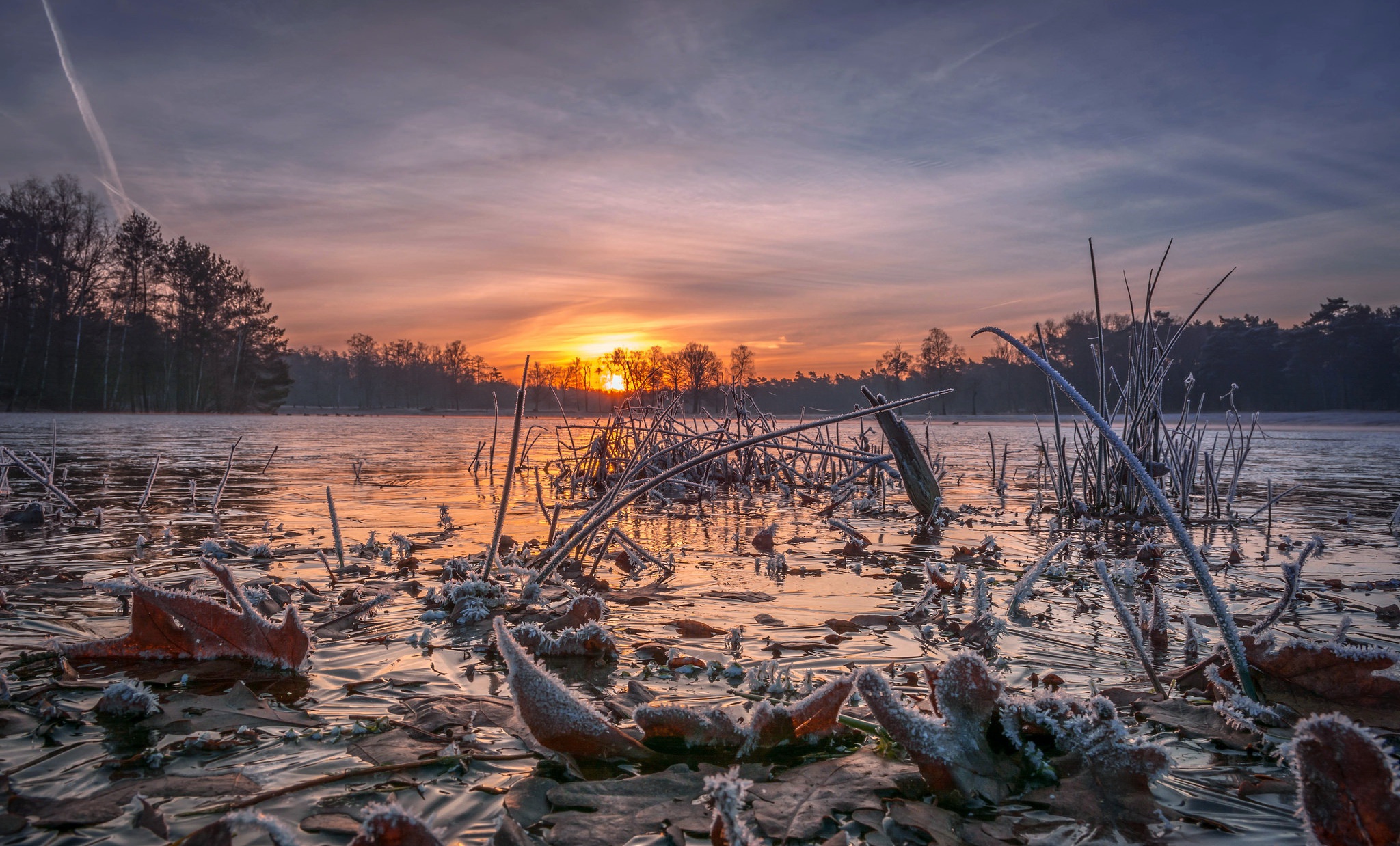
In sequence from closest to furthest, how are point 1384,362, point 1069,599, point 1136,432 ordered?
point 1069,599 < point 1136,432 < point 1384,362

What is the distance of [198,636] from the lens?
69.0 inches

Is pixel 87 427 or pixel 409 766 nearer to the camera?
pixel 409 766

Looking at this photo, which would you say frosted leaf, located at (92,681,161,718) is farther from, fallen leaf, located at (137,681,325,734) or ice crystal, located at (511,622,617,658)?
ice crystal, located at (511,622,617,658)

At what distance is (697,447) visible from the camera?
8.10 metres

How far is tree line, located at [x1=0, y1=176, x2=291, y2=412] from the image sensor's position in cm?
3772

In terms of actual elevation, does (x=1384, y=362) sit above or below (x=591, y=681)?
above

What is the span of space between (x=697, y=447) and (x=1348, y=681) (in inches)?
268

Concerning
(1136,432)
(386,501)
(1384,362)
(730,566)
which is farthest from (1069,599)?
(1384,362)

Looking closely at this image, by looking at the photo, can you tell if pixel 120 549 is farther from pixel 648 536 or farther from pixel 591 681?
pixel 591 681

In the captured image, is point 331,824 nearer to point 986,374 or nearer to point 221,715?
point 221,715

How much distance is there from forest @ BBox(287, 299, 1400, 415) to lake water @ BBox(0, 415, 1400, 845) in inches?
51.2

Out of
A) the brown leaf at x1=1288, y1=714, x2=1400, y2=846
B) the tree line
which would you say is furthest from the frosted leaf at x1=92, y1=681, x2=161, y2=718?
the tree line

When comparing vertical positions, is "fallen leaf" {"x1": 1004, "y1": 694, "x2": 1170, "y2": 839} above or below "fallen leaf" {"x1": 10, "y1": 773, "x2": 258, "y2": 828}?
above

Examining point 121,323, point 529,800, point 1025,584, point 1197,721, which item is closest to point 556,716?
point 529,800
